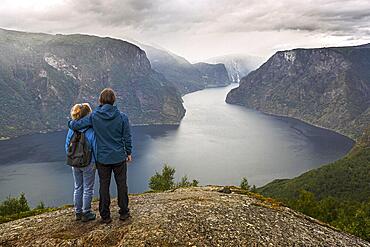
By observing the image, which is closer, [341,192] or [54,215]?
[54,215]

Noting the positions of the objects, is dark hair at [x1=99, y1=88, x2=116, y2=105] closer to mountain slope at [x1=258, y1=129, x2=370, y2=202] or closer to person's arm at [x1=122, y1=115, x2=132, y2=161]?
person's arm at [x1=122, y1=115, x2=132, y2=161]

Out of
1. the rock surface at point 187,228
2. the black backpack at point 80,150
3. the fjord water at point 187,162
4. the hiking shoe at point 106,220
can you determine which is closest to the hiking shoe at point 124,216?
the rock surface at point 187,228

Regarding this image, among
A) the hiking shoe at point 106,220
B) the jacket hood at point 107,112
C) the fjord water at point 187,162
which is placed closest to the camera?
the jacket hood at point 107,112

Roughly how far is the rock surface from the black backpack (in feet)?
7.00

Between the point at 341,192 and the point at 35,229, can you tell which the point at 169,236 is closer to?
the point at 35,229

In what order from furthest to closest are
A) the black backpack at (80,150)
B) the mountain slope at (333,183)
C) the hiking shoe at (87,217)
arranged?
the mountain slope at (333,183) → the hiking shoe at (87,217) → the black backpack at (80,150)

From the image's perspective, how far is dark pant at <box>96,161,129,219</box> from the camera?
11.3 meters

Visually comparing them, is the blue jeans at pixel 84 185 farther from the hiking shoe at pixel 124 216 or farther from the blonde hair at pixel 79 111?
the blonde hair at pixel 79 111

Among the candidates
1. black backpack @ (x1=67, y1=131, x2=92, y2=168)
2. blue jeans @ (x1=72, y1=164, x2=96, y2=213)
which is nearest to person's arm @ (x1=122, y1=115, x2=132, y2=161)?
black backpack @ (x1=67, y1=131, x2=92, y2=168)

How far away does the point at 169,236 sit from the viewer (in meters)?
11.2

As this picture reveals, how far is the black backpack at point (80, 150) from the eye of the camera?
36.2 ft

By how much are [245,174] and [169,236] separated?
122379mm

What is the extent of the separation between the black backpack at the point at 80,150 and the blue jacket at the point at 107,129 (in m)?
0.26

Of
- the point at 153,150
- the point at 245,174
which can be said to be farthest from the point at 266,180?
the point at 153,150
